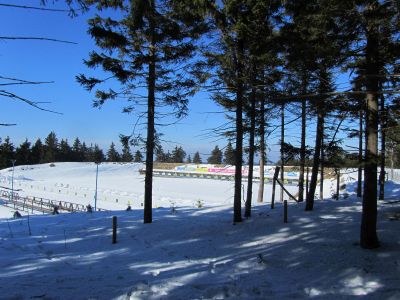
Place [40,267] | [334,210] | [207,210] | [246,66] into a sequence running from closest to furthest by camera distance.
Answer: [40,267] < [246,66] < [334,210] < [207,210]

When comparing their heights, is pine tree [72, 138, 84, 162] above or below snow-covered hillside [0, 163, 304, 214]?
above

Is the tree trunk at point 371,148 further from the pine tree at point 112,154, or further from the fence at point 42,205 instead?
the pine tree at point 112,154

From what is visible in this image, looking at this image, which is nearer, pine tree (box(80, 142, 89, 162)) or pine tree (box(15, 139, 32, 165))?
pine tree (box(15, 139, 32, 165))

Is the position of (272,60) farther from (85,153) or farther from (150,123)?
(85,153)

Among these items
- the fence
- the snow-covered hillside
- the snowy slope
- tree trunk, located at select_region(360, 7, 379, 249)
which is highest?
tree trunk, located at select_region(360, 7, 379, 249)

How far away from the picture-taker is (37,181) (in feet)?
226

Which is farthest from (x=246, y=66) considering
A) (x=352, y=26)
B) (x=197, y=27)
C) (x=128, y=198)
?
(x=128, y=198)

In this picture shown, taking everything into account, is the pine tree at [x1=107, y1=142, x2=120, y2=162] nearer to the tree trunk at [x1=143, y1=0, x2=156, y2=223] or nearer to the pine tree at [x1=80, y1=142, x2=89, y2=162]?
the pine tree at [x1=80, y1=142, x2=89, y2=162]

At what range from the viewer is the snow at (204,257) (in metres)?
6.13

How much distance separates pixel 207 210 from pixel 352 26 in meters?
10.7

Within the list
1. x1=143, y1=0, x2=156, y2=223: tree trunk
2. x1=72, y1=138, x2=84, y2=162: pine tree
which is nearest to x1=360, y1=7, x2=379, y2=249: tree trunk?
x1=143, y1=0, x2=156, y2=223: tree trunk

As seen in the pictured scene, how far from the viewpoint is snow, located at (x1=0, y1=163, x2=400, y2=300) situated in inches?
241

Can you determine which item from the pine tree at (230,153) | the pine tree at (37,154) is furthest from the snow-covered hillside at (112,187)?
the pine tree at (37,154)

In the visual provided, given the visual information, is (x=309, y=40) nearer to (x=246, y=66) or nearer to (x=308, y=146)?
(x=246, y=66)
